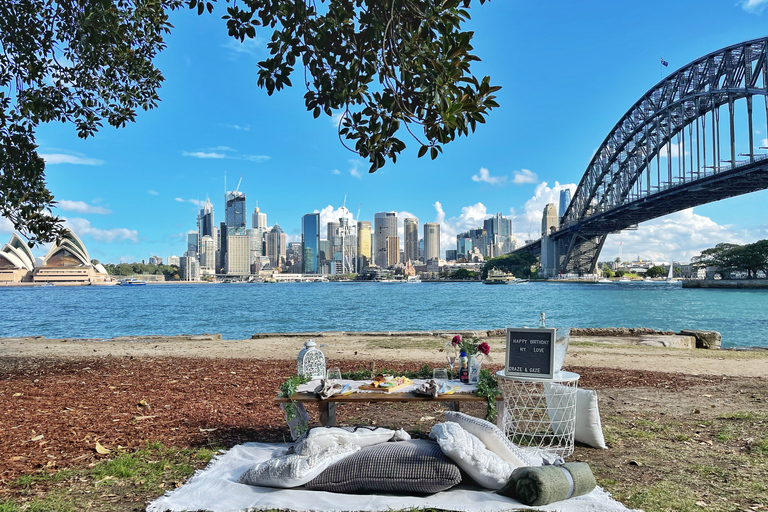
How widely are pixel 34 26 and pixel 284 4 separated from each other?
573 centimetres

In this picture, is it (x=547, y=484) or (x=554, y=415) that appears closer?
(x=547, y=484)

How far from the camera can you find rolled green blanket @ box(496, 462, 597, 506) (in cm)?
362

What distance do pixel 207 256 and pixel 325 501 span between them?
7949 inches

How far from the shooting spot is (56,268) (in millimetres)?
127750

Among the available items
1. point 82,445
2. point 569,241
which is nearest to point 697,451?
point 82,445

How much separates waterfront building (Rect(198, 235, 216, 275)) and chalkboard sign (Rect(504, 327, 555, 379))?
647 ft

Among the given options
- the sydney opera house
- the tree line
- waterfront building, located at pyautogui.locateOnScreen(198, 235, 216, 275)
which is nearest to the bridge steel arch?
the tree line

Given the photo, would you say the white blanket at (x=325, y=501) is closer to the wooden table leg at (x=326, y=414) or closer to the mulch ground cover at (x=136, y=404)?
the wooden table leg at (x=326, y=414)

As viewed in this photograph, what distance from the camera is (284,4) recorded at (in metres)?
4.32

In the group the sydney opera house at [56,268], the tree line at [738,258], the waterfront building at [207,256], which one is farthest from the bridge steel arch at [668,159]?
the waterfront building at [207,256]

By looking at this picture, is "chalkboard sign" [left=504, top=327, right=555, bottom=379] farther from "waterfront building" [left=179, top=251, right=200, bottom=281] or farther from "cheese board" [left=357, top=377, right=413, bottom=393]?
"waterfront building" [left=179, top=251, right=200, bottom=281]

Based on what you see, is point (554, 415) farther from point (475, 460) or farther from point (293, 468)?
point (293, 468)

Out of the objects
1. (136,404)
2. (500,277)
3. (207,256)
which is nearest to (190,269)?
(207,256)

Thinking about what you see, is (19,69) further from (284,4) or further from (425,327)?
(425,327)
